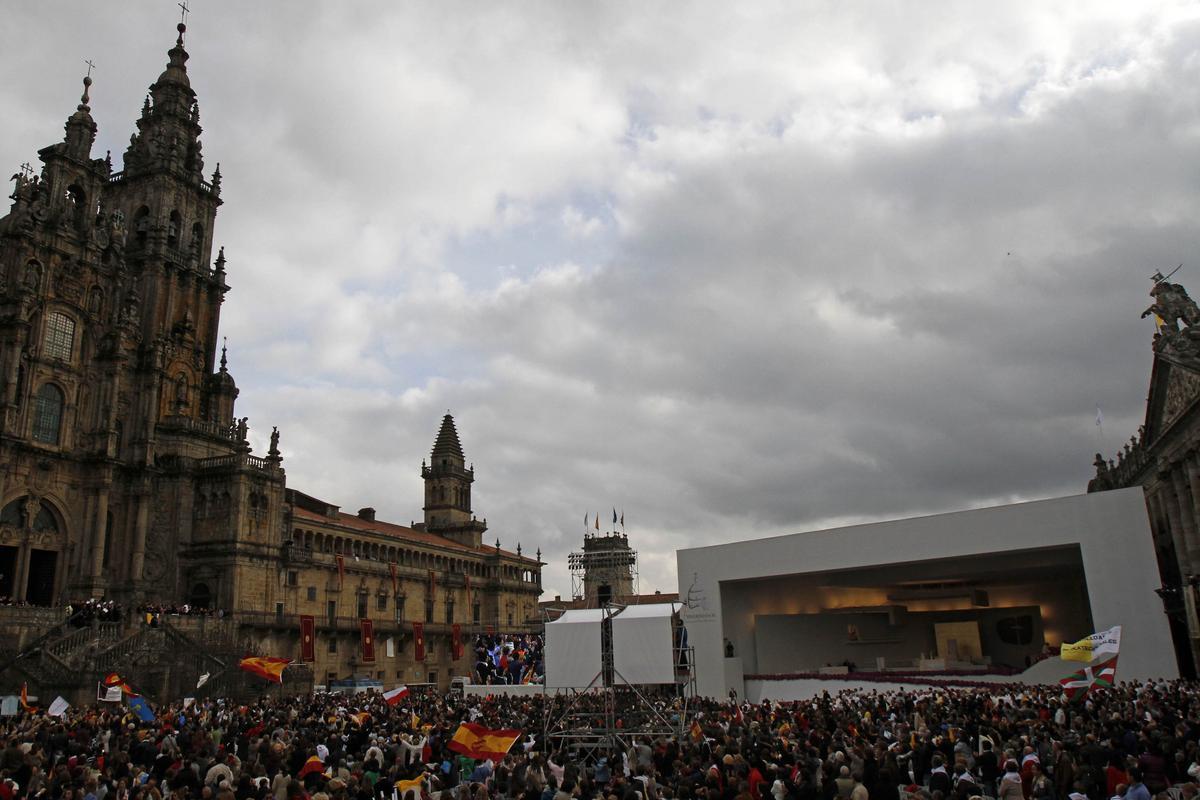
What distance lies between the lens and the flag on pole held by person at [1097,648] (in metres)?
19.4

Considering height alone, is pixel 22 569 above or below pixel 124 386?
below

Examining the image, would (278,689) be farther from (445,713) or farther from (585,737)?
(585,737)

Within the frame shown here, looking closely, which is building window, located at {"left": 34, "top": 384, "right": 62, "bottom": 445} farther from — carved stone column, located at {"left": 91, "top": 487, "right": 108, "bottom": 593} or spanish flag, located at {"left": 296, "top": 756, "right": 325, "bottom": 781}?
spanish flag, located at {"left": 296, "top": 756, "right": 325, "bottom": 781}

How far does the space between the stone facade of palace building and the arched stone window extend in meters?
48.6

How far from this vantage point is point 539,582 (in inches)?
3351

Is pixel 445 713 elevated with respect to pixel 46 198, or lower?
lower

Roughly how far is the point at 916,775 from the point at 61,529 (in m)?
42.5

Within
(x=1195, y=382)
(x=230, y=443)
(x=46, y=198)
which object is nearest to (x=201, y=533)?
(x=230, y=443)

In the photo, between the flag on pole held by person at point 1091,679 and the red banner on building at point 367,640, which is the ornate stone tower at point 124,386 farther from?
the flag on pole held by person at point 1091,679

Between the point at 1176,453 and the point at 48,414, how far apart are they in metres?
50.8

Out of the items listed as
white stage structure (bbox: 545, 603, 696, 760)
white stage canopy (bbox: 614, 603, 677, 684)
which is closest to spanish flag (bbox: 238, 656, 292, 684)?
white stage structure (bbox: 545, 603, 696, 760)

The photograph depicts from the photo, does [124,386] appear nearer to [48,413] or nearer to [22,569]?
[48,413]

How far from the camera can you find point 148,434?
46812mm

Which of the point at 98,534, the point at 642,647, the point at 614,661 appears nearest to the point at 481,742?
the point at 614,661
